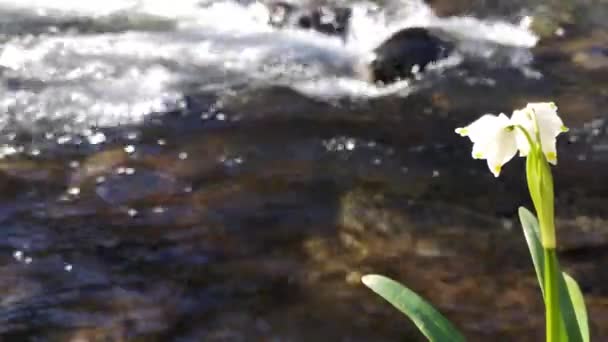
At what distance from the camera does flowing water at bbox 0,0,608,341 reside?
2.99m

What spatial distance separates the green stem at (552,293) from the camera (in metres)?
1.34

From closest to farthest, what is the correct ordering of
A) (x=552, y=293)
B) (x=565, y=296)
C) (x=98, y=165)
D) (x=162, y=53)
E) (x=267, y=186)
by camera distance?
1. (x=552, y=293)
2. (x=565, y=296)
3. (x=267, y=186)
4. (x=98, y=165)
5. (x=162, y=53)

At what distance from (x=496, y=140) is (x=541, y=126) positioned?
0.09m

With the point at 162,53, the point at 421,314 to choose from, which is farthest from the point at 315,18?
the point at 421,314

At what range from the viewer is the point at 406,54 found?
6.15 meters

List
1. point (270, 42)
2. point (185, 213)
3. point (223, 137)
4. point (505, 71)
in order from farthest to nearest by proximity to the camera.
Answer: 1. point (270, 42)
2. point (505, 71)
3. point (223, 137)
4. point (185, 213)

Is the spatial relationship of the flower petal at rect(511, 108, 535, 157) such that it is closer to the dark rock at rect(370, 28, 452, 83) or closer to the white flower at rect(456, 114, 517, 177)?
the white flower at rect(456, 114, 517, 177)

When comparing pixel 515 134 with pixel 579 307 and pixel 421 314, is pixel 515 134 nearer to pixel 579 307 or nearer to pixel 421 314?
pixel 421 314

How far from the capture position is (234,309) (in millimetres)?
2982

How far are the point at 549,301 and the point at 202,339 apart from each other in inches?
67.2

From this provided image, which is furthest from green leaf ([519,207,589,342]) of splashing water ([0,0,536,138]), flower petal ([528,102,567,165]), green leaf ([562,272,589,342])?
splashing water ([0,0,536,138])

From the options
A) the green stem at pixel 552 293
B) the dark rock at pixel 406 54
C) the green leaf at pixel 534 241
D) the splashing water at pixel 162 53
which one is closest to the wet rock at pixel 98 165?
the splashing water at pixel 162 53

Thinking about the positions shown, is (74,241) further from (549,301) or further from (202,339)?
(549,301)

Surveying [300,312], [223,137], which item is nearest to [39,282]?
[300,312]
